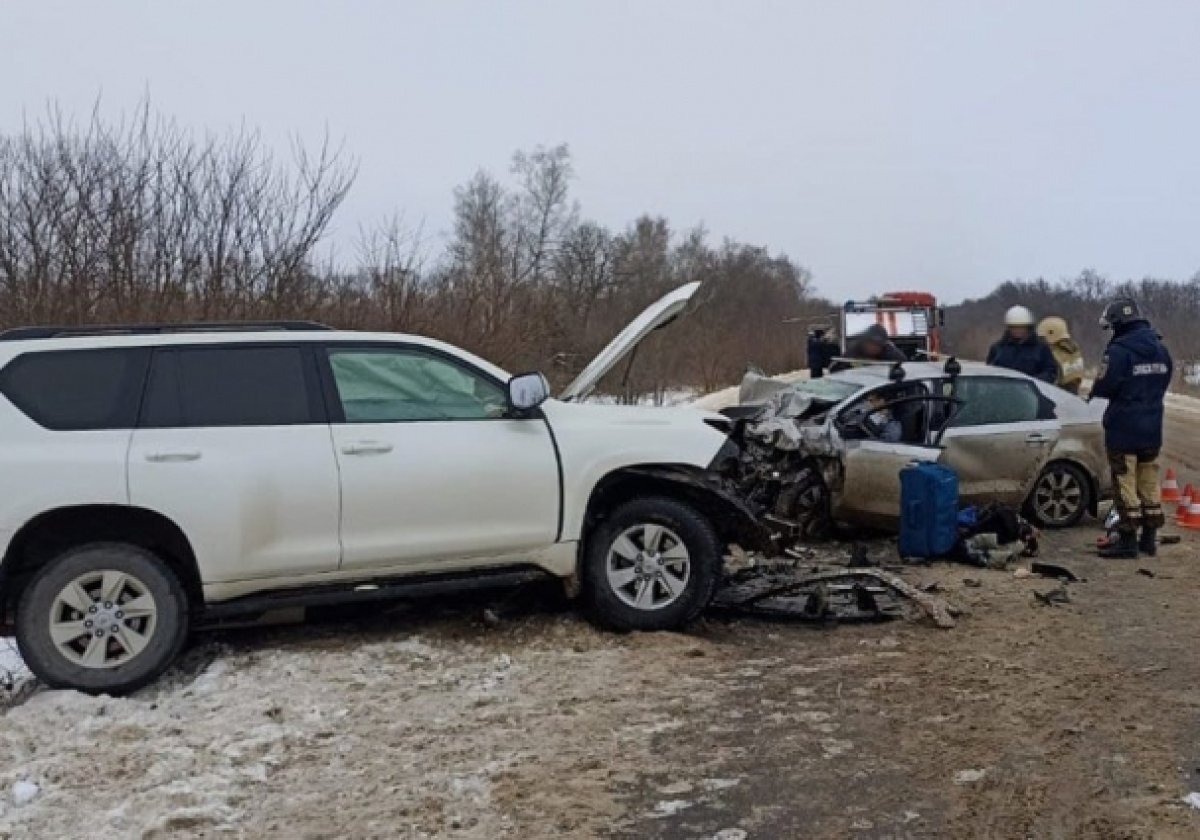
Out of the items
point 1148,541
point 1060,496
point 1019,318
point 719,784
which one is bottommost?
point 719,784

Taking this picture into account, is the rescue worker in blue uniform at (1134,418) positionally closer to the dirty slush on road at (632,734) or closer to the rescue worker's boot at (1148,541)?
the rescue worker's boot at (1148,541)

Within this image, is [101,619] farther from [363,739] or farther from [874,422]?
[874,422]

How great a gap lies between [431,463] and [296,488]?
0.70 metres

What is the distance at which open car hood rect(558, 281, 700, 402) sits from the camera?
22.8 feet

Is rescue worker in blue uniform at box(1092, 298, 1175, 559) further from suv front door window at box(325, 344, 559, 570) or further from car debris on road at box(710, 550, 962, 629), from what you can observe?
suv front door window at box(325, 344, 559, 570)

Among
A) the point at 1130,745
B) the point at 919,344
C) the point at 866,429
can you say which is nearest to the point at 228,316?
the point at 866,429

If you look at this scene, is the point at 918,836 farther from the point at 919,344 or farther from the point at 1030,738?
the point at 919,344

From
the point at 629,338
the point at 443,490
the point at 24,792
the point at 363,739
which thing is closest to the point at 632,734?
the point at 363,739

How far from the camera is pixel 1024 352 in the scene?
11.2 m

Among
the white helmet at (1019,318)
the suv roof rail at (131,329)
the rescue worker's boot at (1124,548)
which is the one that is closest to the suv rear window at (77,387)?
the suv roof rail at (131,329)

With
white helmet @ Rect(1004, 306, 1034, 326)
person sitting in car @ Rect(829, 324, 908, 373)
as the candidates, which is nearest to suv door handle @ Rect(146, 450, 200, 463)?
person sitting in car @ Rect(829, 324, 908, 373)

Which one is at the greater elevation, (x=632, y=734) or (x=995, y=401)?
(x=995, y=401)

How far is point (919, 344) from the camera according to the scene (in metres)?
25.2

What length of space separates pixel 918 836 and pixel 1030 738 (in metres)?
1.15
